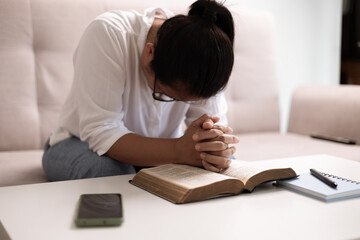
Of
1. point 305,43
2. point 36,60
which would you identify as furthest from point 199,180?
point 305,43

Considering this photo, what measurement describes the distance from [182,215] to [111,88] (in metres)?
0.51

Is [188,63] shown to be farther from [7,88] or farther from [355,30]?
[355,30]

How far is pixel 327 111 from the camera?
74.3 inches

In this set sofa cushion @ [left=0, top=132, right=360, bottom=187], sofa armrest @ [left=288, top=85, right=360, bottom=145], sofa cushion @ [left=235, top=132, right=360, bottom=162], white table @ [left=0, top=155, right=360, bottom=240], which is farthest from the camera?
sofa armrest @ [left=288, top=85, right=360, bottom=145]

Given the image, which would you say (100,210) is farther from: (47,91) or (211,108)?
(47,91)

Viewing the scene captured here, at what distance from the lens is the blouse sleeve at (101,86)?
1.15 meters

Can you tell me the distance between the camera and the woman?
3.09 feet

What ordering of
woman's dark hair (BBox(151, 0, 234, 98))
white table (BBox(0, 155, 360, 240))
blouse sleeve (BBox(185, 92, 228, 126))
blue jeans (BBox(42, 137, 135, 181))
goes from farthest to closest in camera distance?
blouse sleeve (BBox(185, 92, 228, 126)), blue jeans (BBox(42, 137, 135, 181)), woman's dark hair (BBox(151, 0, 234, 98)), white table (BBox(0, 155, 360, 240))

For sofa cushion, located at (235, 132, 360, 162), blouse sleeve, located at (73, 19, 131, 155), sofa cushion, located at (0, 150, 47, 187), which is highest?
blouse sleeve, located at (73, 19, 131, 155)

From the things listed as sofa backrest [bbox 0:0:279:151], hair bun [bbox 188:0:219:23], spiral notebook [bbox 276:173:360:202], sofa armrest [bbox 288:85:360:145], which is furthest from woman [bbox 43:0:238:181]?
sofa armrest [bbox 288:85:360:145]

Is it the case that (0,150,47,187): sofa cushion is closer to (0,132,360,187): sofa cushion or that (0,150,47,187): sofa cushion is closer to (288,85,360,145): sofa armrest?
(0,132,360,187): sofa cushion

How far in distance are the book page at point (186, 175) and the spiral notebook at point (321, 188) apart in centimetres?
14

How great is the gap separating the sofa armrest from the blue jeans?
38.6 inches

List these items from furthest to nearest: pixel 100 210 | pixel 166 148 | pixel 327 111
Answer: pixel 327 111, pixel 166 148, pixel 100 210
